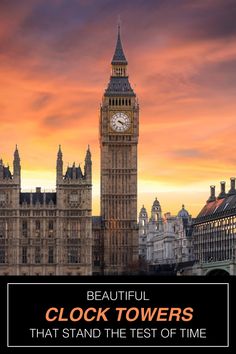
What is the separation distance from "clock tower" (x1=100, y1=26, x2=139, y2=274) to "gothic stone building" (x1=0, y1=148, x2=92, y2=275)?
991 cm

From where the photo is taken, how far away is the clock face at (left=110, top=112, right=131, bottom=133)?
475 ft

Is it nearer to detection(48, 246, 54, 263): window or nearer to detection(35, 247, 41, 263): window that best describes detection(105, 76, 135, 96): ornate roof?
detection(48, 246, 54, 263): window

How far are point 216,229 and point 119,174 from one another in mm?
23056

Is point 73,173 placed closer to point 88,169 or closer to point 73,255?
point 88,169

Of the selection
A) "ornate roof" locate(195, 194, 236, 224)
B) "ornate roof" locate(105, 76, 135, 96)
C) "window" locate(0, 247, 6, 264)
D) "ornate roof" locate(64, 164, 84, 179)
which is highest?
"ornate roof" locate(105, 76, 135, 96)

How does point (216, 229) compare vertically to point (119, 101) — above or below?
below

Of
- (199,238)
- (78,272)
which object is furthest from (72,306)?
(199,238)

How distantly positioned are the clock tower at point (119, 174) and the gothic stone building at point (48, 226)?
9912mm

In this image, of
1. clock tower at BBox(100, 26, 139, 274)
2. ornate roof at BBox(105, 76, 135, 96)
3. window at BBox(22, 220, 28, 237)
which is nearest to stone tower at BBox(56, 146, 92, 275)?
window at BBox(22, 220, 28, 237)

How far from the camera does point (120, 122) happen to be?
145250mm

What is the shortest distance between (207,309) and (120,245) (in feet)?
410

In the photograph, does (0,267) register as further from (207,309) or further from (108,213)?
(207,309)

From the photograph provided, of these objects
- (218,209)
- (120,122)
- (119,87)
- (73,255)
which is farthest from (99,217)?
(218,209)

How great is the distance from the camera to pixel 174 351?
627 inches
